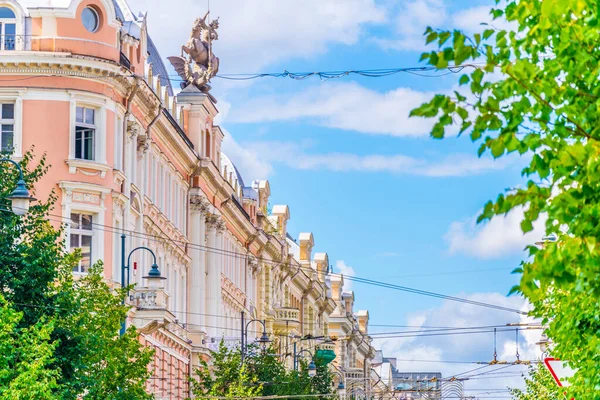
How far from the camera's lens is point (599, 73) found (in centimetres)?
1516

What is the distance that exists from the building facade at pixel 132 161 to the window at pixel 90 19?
0.16 ft

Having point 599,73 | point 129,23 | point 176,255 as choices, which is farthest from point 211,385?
point 599,73

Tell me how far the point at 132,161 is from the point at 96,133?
3445mm

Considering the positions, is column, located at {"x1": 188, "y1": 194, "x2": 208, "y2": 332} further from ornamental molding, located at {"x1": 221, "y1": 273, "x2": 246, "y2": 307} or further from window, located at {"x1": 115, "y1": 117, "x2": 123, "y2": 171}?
window, located at {"x1": 115, "y1": 117, "x2": 123, "y2": 171}

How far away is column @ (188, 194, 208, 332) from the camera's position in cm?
7188

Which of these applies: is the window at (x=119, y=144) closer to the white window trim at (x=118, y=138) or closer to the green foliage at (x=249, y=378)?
the white window trim at (x=118, y=138)

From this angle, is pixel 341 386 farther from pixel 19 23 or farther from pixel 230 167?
pixel 19 23

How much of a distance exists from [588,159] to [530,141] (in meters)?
0.54

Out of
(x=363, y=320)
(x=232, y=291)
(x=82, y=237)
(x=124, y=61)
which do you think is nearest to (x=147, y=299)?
(x=82, y=237)

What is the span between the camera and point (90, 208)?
175 feet

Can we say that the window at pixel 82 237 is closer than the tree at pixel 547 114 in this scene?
No

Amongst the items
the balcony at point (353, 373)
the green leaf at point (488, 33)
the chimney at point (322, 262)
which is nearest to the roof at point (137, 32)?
the green leaf at point (488, 33)

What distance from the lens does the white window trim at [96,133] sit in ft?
174

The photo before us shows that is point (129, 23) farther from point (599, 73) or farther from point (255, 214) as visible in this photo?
point (599, 73)
